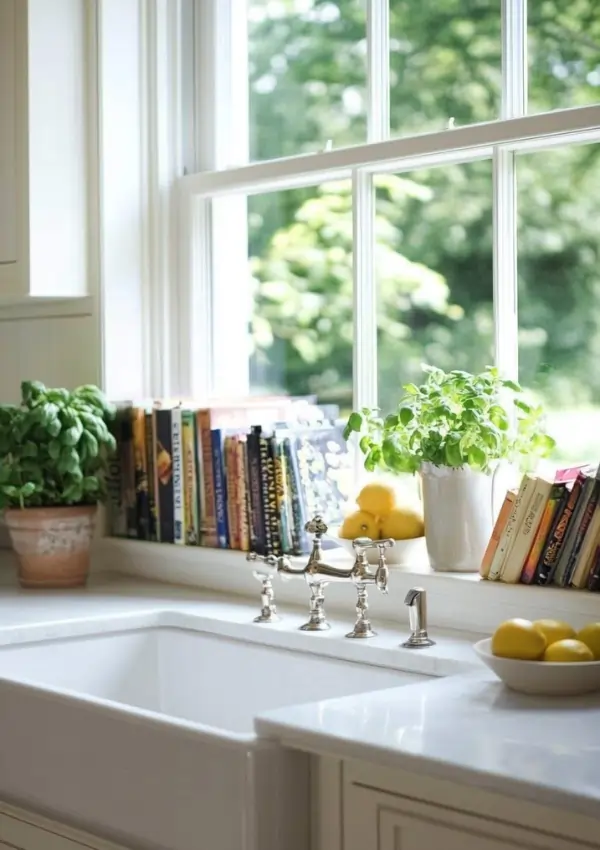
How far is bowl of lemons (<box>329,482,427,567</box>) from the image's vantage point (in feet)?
7.44

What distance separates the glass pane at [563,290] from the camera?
2.17 m

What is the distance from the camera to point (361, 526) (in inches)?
89.5

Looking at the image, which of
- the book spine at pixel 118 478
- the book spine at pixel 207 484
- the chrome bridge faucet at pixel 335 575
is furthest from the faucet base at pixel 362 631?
the book spine at pixel 118 478

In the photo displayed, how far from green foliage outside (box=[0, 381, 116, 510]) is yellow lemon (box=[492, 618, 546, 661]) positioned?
45.8 inches

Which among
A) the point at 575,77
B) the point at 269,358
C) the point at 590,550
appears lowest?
the point at 590,550

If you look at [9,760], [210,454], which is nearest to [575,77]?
[210,454]

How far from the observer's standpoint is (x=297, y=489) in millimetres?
2445

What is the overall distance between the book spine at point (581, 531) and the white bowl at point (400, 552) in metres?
0.34

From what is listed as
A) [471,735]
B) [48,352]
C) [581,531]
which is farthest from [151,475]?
[471,735]

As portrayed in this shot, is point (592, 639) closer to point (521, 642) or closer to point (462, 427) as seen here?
point (521, 642)

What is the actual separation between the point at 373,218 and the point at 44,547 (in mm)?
879

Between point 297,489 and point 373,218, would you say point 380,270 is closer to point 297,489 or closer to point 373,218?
point 373,218

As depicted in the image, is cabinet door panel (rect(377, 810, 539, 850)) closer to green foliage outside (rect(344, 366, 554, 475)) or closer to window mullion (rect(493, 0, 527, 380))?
green foliage outside (rect(344, 366, 554, 475))

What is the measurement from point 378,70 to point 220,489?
32.0 inches
